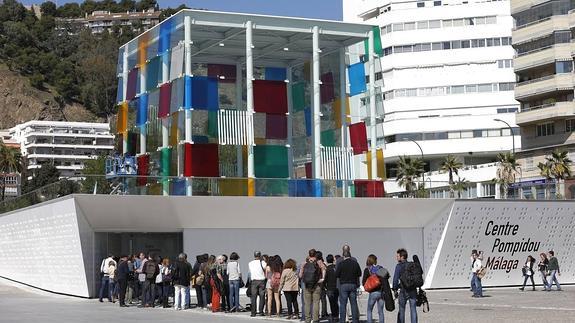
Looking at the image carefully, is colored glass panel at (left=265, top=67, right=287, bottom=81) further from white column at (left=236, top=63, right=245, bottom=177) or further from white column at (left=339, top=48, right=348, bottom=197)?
white column at (left=339, top=48, right=348, bottom=197)

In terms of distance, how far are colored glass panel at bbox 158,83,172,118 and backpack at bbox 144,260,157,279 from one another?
11.4 meters

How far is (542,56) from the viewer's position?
76.1 m

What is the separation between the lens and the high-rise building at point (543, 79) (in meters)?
74.5

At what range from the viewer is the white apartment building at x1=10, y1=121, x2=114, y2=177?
18212cm

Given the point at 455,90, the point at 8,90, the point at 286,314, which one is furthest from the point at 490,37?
the point at 8,90

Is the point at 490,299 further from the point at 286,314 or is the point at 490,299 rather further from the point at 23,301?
the point at 23,301

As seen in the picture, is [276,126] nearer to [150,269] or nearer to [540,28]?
[150,269]

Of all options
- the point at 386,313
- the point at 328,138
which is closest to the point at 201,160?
the point at 328,138

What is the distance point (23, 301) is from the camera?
3388 centimetres

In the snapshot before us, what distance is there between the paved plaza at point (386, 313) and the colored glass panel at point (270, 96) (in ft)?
31.5

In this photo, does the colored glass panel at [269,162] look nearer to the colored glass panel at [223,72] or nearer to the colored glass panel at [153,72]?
the colored glass panel at [223,72]

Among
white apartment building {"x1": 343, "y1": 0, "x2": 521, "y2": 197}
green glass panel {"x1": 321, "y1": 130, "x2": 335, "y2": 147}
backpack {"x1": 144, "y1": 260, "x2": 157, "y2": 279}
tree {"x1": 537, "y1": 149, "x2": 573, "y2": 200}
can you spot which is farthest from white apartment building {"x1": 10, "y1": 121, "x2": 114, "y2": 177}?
backpack {"x1": 144, "y1": 260, "x2": 157, "y2": 279}

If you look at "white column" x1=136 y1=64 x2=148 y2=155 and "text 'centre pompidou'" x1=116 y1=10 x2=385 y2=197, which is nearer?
"text 'centre pompidou'" x1=116 y1=10 x2=385 y2=197

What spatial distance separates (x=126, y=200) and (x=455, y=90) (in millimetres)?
69098
